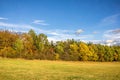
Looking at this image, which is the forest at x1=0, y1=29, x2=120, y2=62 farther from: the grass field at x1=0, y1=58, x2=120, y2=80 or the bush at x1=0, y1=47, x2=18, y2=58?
the grass field at x1=0, y1=58, x2=120, y2=80

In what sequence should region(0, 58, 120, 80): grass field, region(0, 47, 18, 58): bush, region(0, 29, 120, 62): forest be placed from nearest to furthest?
region(0, 58, 120, 80): grass field
region(0, 47, 18, 58): bush
region(0, 29, 120, 62): forest

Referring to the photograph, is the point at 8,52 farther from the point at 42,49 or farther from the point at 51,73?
the point at 51,73

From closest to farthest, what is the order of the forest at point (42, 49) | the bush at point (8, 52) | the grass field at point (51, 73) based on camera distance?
the grass field at point (51, 73)
the bush at point (8, 52)
the forest at point (42, 49)

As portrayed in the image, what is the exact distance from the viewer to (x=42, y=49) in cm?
9856

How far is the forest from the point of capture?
86938mm

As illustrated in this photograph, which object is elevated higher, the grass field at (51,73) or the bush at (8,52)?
the bush at (8,52)

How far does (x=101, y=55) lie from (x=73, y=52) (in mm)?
19077

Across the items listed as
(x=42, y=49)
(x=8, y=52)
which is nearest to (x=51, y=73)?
(x=8, y=52)

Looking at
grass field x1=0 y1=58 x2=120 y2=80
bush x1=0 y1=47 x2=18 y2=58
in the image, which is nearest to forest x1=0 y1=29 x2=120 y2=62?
bush x1=0 y1=47 x2=18 y2=58

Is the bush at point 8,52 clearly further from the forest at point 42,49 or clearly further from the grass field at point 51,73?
the grass field at point 51,73

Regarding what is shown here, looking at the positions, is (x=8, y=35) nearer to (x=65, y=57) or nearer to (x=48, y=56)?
(x=48, y=56)

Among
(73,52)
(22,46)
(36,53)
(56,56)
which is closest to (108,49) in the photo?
(73,52)

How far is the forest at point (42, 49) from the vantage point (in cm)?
8694

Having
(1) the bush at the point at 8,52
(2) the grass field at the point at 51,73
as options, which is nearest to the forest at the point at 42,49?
(1) the bush at the point at 8,52
